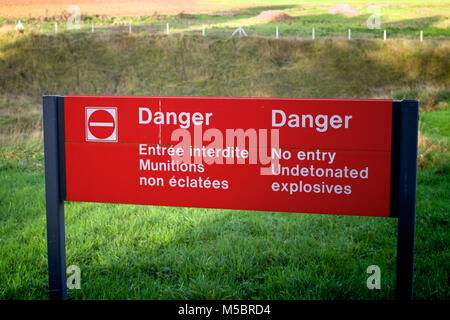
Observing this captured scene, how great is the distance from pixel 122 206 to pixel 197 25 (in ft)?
118

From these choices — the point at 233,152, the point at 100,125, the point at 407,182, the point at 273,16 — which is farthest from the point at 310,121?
the point at 273,16

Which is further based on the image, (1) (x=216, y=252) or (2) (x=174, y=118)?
(1) (x=216, y=252)

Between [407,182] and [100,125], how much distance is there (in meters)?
2.18

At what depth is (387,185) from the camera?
3.22 m

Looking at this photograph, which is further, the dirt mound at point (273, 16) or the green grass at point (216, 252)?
the dirt mound at point (273, 16)

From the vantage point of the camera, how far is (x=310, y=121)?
10.7ft

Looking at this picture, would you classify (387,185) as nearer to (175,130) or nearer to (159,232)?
(175,130)

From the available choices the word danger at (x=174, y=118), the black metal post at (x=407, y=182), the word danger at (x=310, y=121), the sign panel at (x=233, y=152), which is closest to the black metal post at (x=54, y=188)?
the sign panel at (x=233, y=152)

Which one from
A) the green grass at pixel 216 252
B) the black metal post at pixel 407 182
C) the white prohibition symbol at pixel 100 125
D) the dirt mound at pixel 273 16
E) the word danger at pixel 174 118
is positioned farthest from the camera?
the dirt mound at pixel 273 16

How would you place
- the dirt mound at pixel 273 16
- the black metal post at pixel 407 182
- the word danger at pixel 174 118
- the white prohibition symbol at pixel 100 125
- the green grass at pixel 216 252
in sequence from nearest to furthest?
the black metal post at pixel 407 182
the word danger at pixel 174 118
the white prohibition symbol at pixel 100 125
the green grass at pixel 216 252
the dirt mound at pixel 273 16

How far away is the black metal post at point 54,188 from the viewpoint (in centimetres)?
354

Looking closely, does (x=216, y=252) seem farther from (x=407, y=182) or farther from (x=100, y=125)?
(x=407, y=182)

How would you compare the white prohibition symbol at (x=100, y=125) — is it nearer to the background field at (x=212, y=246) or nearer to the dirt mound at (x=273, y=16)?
the background field at (x=212, y=246)

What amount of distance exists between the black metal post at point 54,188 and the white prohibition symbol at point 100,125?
0.69 feet
